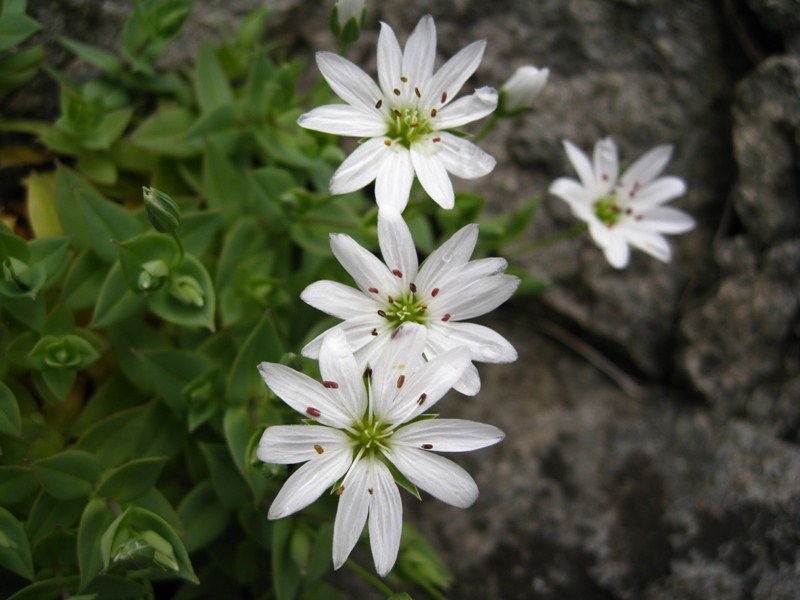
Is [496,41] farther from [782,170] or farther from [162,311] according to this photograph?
[162,311]

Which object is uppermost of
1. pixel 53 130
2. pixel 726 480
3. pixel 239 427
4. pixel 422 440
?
pixel 53 130

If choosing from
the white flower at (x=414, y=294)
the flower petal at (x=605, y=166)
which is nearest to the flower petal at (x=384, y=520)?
the white flower at (x=414, y=294)

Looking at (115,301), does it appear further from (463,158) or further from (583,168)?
(583,168)

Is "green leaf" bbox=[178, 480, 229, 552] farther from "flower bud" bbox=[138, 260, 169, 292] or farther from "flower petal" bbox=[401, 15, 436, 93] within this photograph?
"flower petal" bbox=[401, 15, 436, 93]

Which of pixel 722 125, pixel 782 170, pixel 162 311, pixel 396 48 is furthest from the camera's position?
pixel 722 125

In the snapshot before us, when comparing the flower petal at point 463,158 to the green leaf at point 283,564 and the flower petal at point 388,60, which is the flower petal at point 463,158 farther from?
the green leaf at point 283,564

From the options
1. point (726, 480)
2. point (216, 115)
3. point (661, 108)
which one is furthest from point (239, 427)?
point (661, 108)
